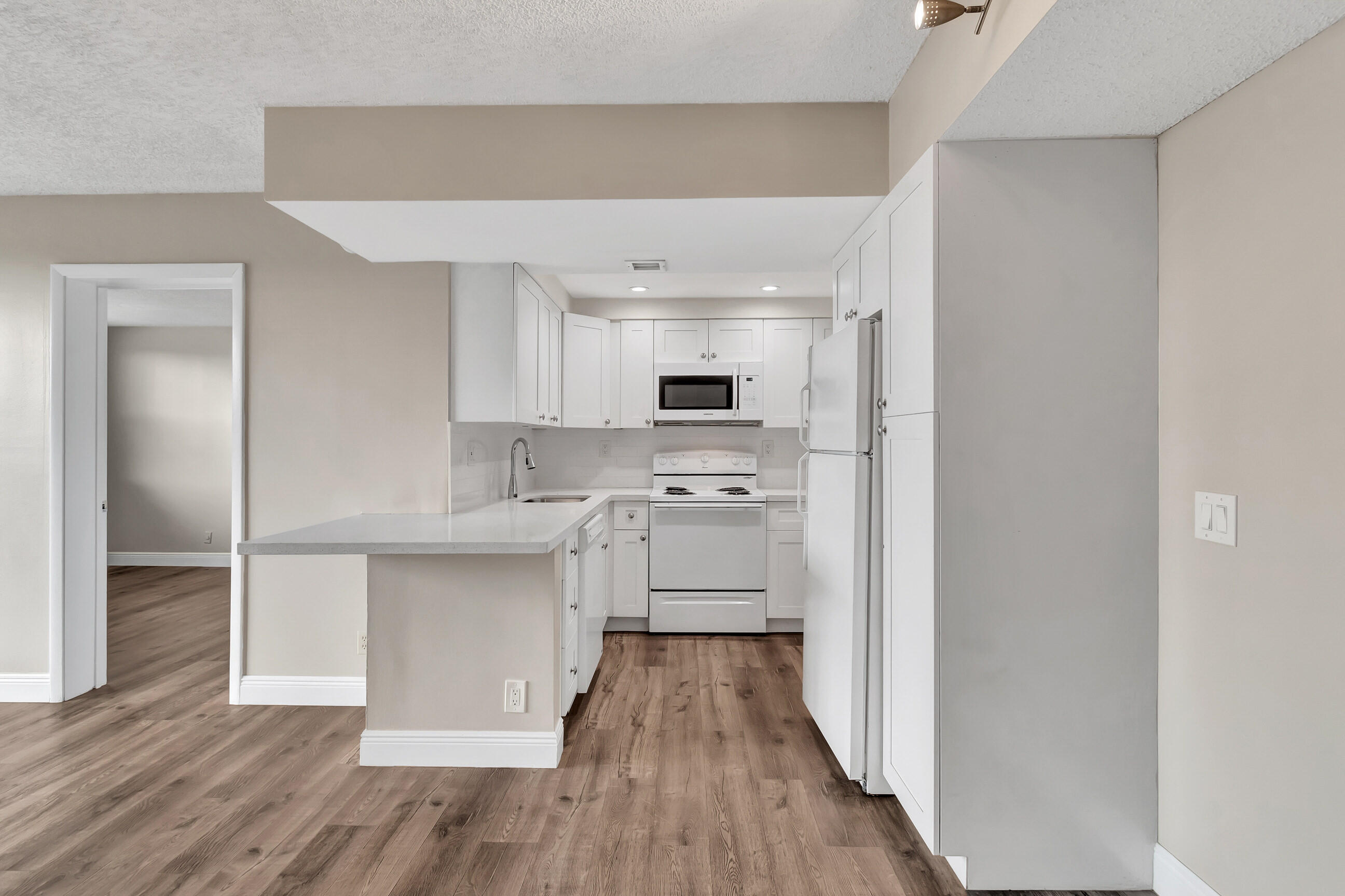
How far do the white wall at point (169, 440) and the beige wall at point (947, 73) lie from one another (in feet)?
22.0

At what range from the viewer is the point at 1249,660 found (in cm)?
157

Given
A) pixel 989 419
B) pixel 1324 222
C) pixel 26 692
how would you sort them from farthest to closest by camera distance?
pixel 26 692
pixel 989 419
pixel 1324 222

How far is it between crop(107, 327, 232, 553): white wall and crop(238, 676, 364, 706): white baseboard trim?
4.14 meters

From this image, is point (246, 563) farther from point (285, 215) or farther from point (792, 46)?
point (792, 46)

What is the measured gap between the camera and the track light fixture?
1.46 m

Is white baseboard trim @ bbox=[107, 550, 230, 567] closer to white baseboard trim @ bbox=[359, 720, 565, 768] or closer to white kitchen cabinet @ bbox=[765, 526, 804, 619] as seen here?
white baseboard trim @ bbox=[359, 720, 565, 768]

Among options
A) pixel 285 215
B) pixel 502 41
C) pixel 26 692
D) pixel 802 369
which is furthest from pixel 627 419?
pixel 26 692

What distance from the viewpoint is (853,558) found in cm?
239

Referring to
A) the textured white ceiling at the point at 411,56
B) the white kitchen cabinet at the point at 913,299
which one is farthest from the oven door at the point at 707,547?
the textured white ceiling at the point at 411,56

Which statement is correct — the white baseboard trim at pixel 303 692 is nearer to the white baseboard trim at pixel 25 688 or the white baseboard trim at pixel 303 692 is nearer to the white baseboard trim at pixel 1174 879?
the white baseboard trim at pixel 25 688

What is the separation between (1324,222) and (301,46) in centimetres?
250

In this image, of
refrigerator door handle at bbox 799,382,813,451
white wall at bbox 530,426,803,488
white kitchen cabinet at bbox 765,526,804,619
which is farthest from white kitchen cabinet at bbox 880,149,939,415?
white wall at bbox 530,426,803,488

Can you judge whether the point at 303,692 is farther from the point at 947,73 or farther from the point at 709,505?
the point at 947,73

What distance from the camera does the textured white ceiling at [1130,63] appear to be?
130cm
